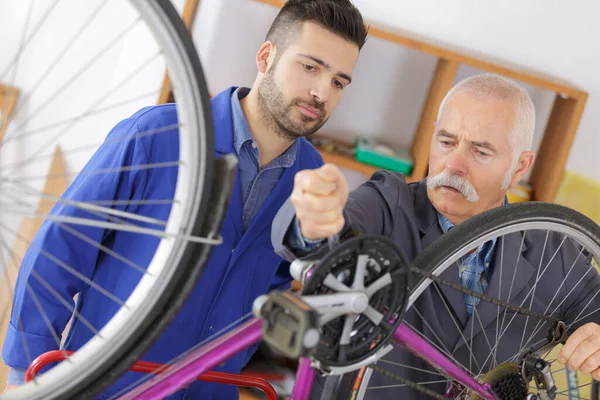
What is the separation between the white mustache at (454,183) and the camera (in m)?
1.25

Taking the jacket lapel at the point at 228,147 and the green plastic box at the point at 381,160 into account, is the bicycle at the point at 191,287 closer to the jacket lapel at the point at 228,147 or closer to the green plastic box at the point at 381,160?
the jacket lapel at the point at 228,147

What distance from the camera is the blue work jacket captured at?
1.07 metres

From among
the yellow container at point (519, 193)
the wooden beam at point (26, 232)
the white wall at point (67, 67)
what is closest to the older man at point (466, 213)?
the yellow container at point (519, 193)

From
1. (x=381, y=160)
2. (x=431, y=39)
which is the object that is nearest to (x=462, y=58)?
(x=431, y=39)

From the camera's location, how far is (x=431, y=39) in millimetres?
2324

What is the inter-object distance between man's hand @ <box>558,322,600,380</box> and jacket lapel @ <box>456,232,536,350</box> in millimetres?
138

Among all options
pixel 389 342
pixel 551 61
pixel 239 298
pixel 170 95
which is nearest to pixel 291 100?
pixel 239 298

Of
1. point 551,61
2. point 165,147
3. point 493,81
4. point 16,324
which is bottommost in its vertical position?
point 16,324

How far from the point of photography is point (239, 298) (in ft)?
3.82

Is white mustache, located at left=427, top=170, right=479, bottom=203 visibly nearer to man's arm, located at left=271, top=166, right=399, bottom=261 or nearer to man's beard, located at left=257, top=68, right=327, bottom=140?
man's arm, located at left=271, top=166, right=399, bottom=261

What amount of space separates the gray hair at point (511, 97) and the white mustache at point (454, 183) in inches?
4.3

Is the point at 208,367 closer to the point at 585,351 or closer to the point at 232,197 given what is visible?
the point at 232,197

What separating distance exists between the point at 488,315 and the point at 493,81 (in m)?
0.46

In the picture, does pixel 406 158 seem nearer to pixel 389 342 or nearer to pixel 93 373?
pixel 389 342
